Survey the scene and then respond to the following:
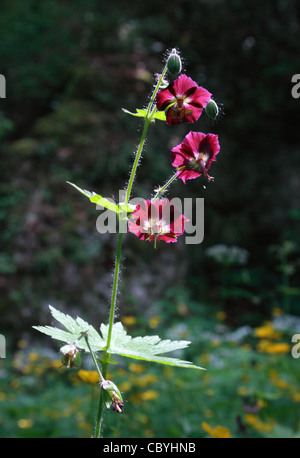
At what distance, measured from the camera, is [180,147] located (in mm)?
901

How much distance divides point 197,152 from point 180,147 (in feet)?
0.13

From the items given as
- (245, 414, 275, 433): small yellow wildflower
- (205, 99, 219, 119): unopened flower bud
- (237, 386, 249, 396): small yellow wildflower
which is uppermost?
(205, 99, 219, 119): unopened flower bud

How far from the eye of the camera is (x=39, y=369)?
9.19 feet

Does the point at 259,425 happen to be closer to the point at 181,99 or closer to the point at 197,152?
the point at 197,152

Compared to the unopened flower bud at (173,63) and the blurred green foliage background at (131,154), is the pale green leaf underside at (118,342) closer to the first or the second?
the unopened flower bud at (173,63)

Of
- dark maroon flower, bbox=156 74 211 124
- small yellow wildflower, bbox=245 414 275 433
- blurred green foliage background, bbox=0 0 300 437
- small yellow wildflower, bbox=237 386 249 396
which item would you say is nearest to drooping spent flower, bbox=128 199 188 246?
dark maroon flower, bbox=156 74 211 124

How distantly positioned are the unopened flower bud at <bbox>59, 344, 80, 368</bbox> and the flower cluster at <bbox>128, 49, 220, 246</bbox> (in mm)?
281

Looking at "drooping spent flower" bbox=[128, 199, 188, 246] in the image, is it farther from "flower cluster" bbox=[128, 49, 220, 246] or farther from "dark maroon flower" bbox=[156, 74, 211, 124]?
"dark maroon flower" bbox=[156, 74, 211, 124]

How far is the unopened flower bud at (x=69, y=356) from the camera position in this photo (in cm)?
→ 79

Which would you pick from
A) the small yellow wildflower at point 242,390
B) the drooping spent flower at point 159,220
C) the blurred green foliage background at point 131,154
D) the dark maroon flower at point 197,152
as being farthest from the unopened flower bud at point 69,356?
the blurred green foliage background at point 131,154

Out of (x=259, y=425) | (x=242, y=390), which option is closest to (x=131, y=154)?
(x=242, y=390)

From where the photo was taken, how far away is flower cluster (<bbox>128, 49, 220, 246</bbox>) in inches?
35.3

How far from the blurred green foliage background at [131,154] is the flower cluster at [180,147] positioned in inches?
94.6
